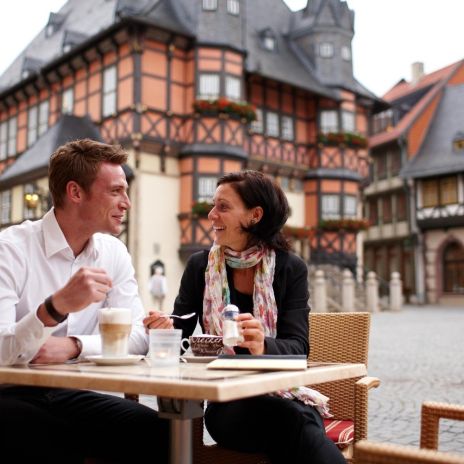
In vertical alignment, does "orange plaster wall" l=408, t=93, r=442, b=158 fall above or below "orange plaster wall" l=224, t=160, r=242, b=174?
above

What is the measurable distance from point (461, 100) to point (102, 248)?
116 feet

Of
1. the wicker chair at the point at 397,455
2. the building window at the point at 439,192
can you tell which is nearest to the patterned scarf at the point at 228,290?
the wicker chair at the point at 397,455

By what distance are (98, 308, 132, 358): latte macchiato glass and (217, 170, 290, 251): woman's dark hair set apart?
0.94 meters

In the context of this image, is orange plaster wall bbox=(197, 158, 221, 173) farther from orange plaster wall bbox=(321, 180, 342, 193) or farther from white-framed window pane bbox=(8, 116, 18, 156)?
white-framed window pane bbox=(8, 116, 18, 156)

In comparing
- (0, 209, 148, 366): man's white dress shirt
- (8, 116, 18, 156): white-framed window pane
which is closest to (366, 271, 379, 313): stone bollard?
(8, 116, 18, 156): white-framed window pane

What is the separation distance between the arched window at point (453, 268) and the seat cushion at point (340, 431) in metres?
33.2

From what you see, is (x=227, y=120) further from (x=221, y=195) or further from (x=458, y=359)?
(x=221, y=195)

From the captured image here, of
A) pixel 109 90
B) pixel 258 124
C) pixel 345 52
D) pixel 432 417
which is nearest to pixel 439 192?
pixel 345 52

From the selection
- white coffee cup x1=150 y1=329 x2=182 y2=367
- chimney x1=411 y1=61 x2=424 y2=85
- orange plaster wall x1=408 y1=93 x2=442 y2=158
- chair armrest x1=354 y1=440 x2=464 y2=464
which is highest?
chimney x1=411 y1=61 x2=424 y2=85

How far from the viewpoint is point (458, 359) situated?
1137 cm

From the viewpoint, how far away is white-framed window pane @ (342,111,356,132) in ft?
93.0

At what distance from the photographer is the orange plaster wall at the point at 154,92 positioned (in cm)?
2275

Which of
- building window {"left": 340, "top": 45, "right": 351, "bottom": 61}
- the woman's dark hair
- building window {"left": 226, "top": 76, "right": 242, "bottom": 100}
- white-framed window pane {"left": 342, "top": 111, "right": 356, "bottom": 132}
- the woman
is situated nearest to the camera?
the woman

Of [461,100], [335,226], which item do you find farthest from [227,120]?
[461,100]
